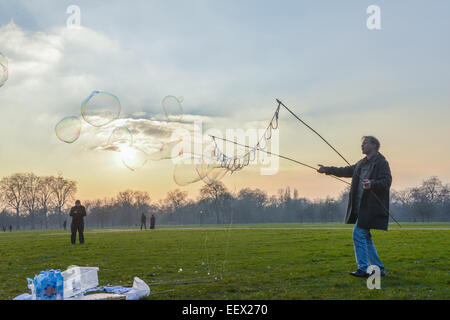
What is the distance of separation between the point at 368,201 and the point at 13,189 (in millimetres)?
103243

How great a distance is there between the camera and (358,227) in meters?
7.64

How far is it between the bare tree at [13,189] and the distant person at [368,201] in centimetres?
10146

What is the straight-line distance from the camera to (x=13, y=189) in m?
96.2

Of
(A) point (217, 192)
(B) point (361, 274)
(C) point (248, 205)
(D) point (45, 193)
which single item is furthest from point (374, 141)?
(D) point (45, 193)

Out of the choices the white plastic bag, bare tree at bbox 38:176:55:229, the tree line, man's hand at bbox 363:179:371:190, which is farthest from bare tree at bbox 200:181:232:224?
bare tree at bbox 38:176:55:229

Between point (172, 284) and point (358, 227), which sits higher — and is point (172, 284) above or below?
below

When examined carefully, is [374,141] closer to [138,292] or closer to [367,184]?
[367,184]

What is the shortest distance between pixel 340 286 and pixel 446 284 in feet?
5.69
